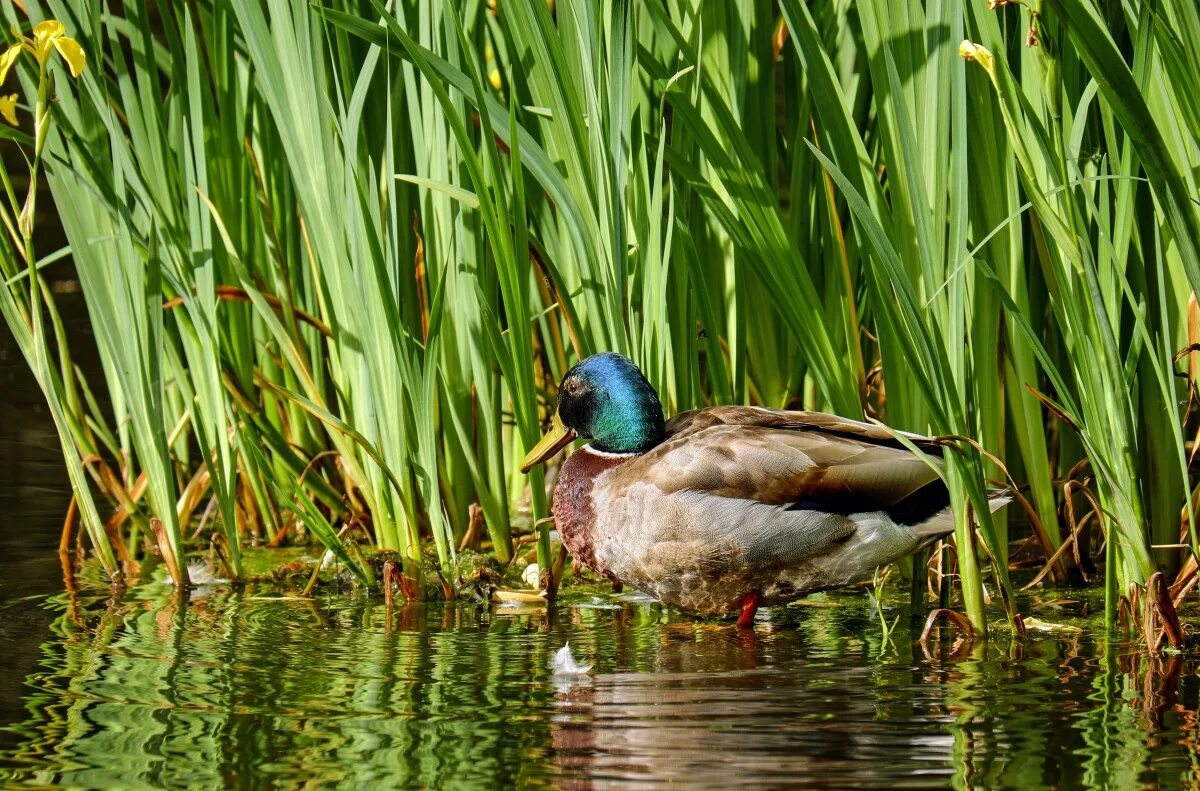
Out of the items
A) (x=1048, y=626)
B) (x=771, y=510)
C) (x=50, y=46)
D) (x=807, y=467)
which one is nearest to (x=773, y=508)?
(x=771, y=510)

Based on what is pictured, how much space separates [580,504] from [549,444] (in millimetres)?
262

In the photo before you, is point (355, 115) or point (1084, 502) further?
point (1084, 502)

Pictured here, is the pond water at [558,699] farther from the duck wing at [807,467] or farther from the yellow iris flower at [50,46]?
the yellow iris flower at [50,46]

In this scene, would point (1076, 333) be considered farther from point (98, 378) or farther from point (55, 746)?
point (98, 378)

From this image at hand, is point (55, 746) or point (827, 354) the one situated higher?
point (827, 354)

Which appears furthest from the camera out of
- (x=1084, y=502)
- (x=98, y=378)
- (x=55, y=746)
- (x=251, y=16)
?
(x=98, y=378)

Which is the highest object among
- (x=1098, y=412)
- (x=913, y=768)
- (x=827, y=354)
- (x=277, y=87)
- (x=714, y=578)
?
(x=277, y=87)

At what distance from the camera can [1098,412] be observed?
10.7ft

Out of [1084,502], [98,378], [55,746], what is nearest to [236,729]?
[55,746]

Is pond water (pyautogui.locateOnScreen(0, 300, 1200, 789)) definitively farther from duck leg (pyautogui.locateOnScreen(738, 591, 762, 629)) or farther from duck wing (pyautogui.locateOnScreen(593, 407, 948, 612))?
duck wing (pyautogui.locateOnScreen(593, 407, 948, 612))

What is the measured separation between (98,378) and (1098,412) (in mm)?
5356

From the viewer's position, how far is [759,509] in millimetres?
3775

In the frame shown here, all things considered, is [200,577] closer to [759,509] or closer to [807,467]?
[759,509]

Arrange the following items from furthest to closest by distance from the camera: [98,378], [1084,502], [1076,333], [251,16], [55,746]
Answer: [98,378] → [1084,502] → [251,16] → [1076,333] → [55,746]
